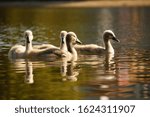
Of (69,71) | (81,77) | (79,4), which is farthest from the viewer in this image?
(79,4)

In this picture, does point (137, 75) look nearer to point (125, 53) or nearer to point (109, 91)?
point (109, 91)

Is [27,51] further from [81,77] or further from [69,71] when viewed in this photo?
[81,77]

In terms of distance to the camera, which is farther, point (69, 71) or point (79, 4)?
point (79, 4)

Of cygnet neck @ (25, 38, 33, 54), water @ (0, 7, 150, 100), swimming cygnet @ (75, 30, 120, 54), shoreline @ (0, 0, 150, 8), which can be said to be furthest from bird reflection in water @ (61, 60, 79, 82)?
shoreline @ (0, 0, 150, 8)

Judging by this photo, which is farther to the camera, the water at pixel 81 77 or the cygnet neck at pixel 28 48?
the cygnet neck at pixel 28 48

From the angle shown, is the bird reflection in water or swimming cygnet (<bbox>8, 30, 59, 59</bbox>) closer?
the bird reflection in water

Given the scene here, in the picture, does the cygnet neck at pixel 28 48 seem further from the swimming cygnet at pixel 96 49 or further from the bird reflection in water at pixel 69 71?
the swimming cygnet at pixel 96 49

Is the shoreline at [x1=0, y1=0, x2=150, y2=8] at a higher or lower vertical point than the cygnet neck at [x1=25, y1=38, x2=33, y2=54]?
higher

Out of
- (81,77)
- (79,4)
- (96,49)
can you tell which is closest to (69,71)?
(81,77)

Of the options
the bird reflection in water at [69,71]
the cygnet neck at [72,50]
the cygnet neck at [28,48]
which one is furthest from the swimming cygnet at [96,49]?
the bird reflection in water at [69,71]

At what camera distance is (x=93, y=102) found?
16406 mm

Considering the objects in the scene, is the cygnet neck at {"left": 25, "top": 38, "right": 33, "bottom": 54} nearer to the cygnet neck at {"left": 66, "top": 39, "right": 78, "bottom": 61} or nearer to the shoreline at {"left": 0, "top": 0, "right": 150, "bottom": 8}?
the cygnet neck at {"left": 66, "top": 39, "right": 78, "bottom": 61}

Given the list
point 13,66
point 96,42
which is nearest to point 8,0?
point 96,42

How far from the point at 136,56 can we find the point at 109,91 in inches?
297
